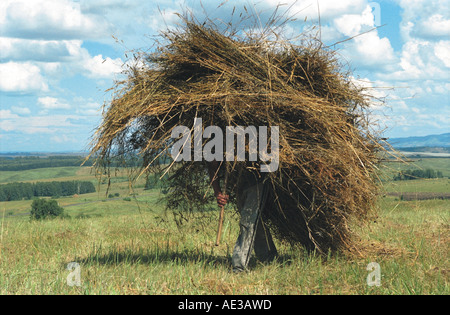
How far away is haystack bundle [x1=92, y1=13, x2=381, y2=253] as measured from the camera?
14.1 ft

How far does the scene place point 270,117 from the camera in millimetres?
4266

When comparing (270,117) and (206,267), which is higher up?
(270,117)

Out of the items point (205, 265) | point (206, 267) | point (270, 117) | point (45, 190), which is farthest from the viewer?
point (45, 190)

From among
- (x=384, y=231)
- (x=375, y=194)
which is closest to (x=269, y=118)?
(x=375, y=194)

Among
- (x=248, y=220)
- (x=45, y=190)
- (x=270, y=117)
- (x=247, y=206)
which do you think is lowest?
(x=45, y=190)

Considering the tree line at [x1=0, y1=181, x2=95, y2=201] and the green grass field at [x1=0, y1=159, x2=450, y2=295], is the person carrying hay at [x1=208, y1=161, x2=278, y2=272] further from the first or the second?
the tree line at [x1=0, y1=181, x2=95, y2=201]

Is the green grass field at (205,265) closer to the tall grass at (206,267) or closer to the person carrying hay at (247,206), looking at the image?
the tall grass at (206,267)

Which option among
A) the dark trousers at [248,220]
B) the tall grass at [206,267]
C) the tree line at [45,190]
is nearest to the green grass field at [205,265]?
the tall grass at [206,267]

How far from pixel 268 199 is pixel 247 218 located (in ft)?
1.94

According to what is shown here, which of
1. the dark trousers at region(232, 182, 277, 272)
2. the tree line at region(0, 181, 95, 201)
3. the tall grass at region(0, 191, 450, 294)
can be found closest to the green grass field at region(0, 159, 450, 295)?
the tall grass at region(0, 191, 450, 294)

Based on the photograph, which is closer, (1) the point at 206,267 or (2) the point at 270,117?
(2) the point at 270,117

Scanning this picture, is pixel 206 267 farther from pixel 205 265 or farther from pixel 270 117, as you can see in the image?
pixel 270 117

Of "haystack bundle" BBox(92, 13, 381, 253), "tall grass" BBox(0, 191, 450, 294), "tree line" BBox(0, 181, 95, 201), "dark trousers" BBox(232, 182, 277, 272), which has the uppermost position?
"haystack bundle" BBox(92, 13, 381, 253)

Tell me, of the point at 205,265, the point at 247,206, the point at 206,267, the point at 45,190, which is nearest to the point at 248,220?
the point at 247,206
